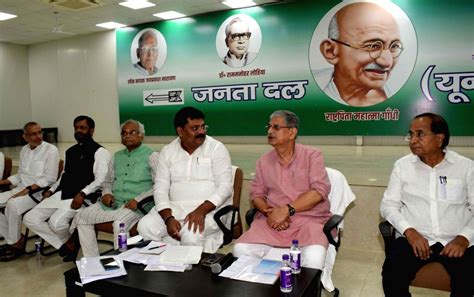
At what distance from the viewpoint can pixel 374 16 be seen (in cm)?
765

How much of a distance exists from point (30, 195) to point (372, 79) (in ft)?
21.1

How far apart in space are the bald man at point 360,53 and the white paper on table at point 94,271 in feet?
22.5

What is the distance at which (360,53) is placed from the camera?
784cm

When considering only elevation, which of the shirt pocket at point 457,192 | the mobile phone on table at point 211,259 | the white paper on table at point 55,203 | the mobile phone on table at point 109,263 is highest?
the shirt pocket at point 457,192

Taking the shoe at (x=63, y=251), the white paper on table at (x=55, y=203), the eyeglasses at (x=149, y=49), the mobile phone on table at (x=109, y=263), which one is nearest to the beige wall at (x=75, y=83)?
the eyeglasses at (x=149, y=49)

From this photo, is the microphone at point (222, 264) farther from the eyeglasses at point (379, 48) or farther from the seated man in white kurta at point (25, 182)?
the eyeglasses at point (379, 48)

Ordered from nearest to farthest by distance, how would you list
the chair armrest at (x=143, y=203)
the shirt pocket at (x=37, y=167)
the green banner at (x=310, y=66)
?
the chair armrest at (x=143, y=203) → the shirt pocket at (x=37, y=167) → the green banner at (x=310, y=66)

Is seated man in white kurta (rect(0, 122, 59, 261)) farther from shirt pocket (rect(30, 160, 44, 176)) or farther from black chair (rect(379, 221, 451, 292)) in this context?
black chair (rect(379, 221, 451, 292))

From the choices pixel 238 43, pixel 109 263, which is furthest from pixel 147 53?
pixel 109 263

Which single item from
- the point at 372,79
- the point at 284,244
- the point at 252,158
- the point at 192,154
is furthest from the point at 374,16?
the point at 284,244

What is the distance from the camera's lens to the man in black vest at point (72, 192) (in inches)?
133

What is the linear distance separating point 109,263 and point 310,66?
711 cm

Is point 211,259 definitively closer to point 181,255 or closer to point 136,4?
point 181,255

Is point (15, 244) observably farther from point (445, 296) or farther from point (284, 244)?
point (445, 296)
